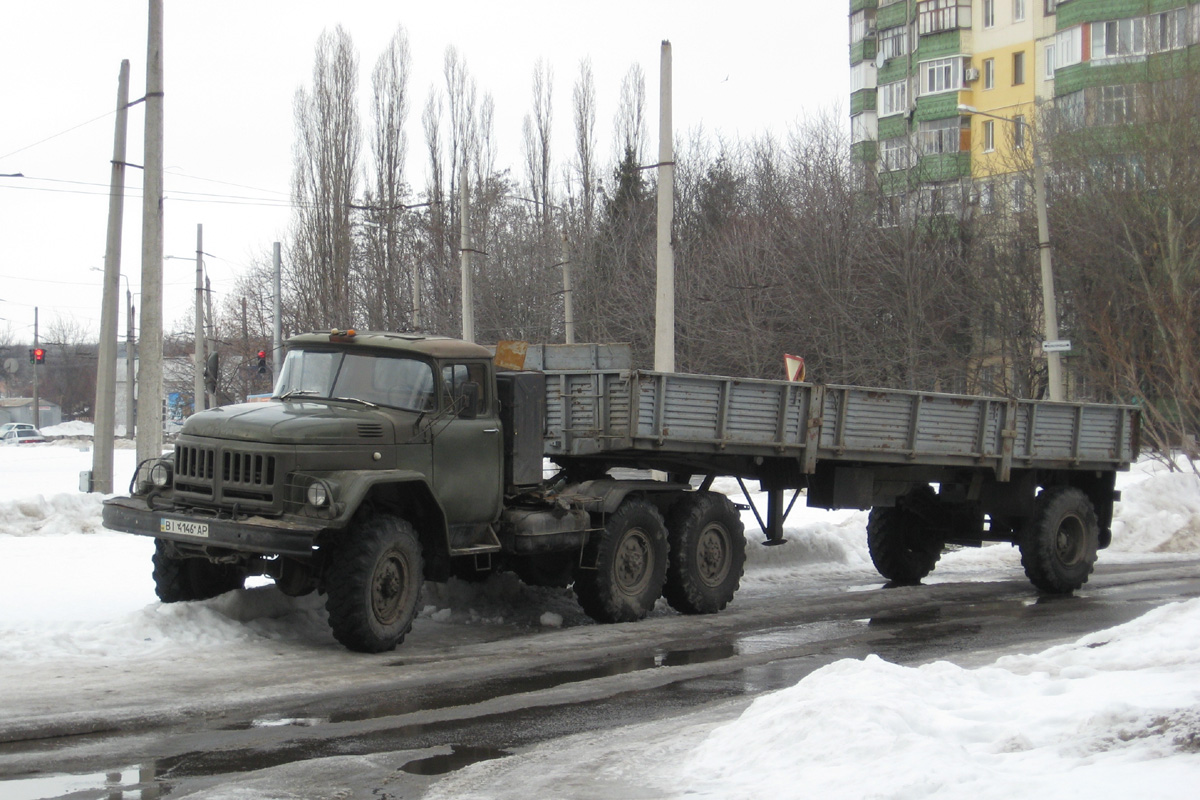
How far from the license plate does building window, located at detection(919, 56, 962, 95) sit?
48.3m

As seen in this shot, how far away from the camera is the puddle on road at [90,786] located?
5660 mm

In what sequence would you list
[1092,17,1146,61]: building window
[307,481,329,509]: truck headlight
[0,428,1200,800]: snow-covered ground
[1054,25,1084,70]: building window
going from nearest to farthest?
1. [0,428,1200,800]: snow-covered ground
2. [307,481,329,509]: truck headlight
3. [1092,17,1146,61]: building window
4. [1054,25,1084,70]: building window

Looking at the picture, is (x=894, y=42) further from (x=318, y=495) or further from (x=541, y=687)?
(x=541, y=687)

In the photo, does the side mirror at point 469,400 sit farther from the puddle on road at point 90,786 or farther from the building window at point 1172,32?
the building window at point 1172,32

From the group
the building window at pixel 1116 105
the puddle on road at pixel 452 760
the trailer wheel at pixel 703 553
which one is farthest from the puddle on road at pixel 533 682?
the building window at pixel 1116 105

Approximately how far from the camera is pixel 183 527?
9164 mm

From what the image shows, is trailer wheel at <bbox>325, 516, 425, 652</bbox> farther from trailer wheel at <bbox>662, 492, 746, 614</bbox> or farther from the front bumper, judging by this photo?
trailer wheel at <bbox>662, 492, 746, 614</bbox>

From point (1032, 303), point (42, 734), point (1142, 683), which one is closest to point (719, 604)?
point (1142, 683)

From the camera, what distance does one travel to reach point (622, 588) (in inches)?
451

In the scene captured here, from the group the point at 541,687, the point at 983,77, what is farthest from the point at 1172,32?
the point at 541,687

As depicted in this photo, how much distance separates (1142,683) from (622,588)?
18.4 ft

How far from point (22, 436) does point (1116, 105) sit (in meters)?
60.6

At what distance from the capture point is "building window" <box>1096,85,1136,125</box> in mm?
34688

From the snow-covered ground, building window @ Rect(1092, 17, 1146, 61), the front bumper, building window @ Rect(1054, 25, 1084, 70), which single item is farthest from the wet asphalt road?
building window @ Rect(1054, 25, 1084, 70)
